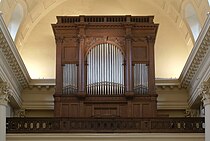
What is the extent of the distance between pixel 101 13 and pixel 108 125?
7.27 metres

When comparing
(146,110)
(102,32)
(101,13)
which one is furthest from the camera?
(101,13)

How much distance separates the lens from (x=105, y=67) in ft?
84.4

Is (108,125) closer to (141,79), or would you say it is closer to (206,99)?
(141,79)

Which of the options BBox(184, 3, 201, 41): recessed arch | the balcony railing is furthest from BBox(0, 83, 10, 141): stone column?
BBox(184, 3, 201, 41): recessed arch

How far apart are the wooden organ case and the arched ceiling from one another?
9.75 feet

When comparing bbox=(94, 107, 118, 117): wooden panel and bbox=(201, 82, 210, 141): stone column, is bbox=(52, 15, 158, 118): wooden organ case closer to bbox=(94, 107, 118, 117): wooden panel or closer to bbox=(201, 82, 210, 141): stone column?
bbox=(94, 107, 118, 117): wooden panel

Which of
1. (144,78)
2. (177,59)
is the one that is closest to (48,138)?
(144,78)

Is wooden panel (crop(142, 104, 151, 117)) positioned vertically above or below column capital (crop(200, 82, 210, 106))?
below

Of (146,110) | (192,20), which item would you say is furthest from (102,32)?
(192,20)

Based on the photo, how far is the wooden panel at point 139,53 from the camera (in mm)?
25938

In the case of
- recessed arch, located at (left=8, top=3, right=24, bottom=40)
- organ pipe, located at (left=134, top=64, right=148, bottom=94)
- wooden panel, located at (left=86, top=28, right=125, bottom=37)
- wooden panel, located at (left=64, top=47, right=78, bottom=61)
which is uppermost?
recessed arch, located at (left=8, top=3, right=24, bottom=40)

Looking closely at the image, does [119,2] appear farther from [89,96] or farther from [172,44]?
[89,96]

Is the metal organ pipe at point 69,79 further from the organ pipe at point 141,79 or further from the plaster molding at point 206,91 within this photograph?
the plaster molding at point 206,91

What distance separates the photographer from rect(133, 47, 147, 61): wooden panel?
25.9 meters
